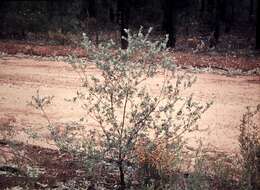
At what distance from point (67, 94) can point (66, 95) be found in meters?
0.12

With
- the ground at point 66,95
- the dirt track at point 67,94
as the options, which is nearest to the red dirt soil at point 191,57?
Answer: the ground at point 66,95

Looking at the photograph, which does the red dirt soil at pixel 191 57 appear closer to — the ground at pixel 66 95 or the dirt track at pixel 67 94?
the ground at pixel 66 95

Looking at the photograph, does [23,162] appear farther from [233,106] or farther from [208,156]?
[233,106]

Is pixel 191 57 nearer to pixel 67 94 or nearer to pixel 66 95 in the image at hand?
pixel 67 94

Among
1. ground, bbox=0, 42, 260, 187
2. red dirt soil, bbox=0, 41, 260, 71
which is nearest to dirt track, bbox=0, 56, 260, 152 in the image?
ground, bbox=0, 42, 260, 187

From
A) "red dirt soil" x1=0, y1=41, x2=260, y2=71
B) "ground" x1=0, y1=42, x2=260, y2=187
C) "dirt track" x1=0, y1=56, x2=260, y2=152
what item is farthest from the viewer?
"red dirt soil" x1=0, y1=41, x2=260, y2=71

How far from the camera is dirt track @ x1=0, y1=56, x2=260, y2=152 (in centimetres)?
1072

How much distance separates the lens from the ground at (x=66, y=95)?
31.4ft

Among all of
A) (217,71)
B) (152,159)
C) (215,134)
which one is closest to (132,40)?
(152,159)

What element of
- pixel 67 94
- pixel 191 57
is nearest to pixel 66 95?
pixel 67 94

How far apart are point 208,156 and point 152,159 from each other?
7.69 ft

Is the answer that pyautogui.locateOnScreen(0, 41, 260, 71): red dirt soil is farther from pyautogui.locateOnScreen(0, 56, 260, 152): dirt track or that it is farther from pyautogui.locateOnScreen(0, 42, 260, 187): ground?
pyautogui.locateOnScreen(0, 56, 260, 152): dirt track

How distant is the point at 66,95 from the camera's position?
13.5 m

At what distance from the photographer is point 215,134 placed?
10.4 meters
